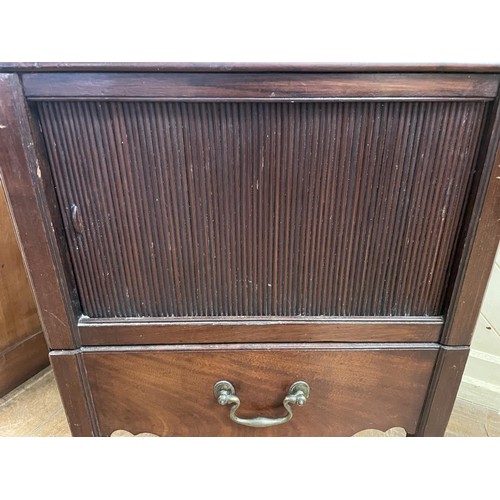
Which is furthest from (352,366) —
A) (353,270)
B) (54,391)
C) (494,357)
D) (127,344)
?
(54,391)

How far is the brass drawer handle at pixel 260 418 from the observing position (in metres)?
0.53

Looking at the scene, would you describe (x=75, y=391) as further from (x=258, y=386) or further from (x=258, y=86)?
(x=258, y=86)

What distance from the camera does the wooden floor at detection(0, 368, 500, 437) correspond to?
917mm

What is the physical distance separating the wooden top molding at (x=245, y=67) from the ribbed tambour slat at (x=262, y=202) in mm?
34

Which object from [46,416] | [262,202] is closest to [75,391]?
[262,202]

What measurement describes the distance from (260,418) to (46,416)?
64 cm

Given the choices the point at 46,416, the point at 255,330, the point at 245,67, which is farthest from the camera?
the point at 46,416

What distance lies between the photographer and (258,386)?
55 centimetres

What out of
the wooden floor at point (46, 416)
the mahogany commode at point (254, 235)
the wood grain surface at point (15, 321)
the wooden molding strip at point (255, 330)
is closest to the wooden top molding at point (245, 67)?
the mahogany commode at point (254, 235)

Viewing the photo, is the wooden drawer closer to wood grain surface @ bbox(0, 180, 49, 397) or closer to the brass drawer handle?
the brass drawer handle

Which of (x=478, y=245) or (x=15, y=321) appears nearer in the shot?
(x=478, y=245)

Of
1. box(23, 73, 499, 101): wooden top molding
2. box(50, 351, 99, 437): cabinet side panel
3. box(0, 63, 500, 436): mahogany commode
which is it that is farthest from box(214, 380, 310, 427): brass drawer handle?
box(23, 73, 499, 101): wooden top molding

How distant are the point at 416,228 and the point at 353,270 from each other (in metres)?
0.08

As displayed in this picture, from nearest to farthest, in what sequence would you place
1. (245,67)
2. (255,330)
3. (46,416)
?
1. (245,67)
2. (255,330)
3. (46,416)
